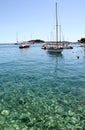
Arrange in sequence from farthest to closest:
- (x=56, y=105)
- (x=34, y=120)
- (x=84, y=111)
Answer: (x=56, y=105) < (x=84, y=111) < (x=34, y=120)

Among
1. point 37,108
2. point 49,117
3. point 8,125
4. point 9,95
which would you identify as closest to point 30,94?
point 9,95

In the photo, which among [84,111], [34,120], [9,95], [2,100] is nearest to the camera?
[34,120]

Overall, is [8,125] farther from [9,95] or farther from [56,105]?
[9,95]

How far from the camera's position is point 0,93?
55.9 ft

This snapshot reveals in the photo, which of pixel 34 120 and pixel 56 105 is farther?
pixel 56 105

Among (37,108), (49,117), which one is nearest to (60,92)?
(37,108)

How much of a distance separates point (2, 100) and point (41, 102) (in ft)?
10.3

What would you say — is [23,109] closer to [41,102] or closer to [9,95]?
[41,102]

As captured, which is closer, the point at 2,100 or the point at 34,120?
the point at 34,120

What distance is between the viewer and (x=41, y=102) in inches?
583

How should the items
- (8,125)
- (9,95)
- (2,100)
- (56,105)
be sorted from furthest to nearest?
(9,95) → (2,100) → (56,105) → (8,125)

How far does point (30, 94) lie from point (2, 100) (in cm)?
285

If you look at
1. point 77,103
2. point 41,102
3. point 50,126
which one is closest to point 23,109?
point 41,102

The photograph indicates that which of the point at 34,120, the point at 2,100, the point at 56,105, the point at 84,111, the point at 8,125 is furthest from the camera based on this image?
the point at 2,100
